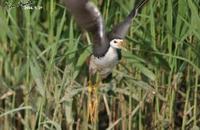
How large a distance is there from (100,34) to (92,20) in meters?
0.07

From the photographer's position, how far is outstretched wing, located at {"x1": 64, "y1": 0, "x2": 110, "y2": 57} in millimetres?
2553

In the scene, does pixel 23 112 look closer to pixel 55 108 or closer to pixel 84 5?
pixel 55 108

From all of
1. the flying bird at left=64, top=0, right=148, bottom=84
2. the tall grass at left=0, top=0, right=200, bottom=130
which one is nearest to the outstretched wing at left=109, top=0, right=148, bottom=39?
the flying bird at left=64, top=0, right=148, bottom=84

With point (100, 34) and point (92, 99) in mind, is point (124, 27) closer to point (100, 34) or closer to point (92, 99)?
point (100, 34)

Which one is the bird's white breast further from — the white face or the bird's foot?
the bird's foot

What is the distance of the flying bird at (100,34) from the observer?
2.54 m

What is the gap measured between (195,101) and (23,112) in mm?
864

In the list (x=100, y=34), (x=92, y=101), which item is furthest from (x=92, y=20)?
(x=92, y=101)

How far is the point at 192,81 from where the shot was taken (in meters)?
3.14

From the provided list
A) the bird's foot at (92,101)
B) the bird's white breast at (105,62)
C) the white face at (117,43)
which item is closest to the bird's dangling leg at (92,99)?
the bird's foot at (92,101)

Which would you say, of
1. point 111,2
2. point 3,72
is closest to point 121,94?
point 111,2

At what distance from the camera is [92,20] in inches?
101

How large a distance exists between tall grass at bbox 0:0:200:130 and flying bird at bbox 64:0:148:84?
0.30 metres

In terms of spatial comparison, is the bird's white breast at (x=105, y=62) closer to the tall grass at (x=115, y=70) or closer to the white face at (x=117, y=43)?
the white face at (x=117, y=43)
